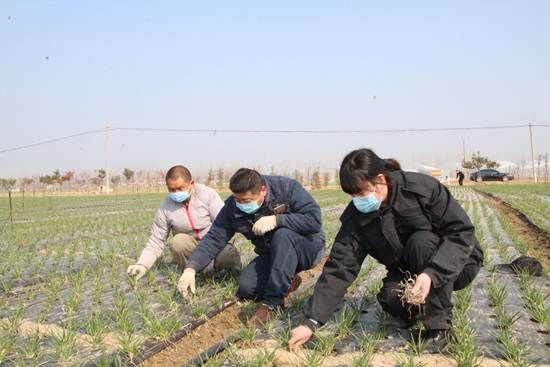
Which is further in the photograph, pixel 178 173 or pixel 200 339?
pixel 178 173

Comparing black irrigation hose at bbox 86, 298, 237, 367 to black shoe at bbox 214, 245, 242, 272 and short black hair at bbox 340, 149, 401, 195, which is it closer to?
black shoe at bbox 214, 245, 242, 272

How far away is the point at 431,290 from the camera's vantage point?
268cm

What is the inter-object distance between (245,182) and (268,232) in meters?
0.48

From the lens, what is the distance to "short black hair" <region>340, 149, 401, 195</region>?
2.57m

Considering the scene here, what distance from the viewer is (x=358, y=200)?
106 inches

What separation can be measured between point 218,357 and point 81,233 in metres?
8.69

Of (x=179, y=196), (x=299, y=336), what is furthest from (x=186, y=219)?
(x=299, y=336)

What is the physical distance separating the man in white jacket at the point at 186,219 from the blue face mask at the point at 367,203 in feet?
6.33

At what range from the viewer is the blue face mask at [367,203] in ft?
8.79

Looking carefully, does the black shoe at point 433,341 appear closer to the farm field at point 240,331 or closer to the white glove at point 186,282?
the farm field at point 240,331

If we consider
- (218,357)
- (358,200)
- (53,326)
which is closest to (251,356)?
(218,357)

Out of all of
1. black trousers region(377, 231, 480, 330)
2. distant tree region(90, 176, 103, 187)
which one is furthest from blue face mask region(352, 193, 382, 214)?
distant tree region(90, 176, 103, 187)

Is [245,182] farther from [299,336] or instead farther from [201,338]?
[299,336]

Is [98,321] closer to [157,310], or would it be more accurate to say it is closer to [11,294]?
[157,310]
